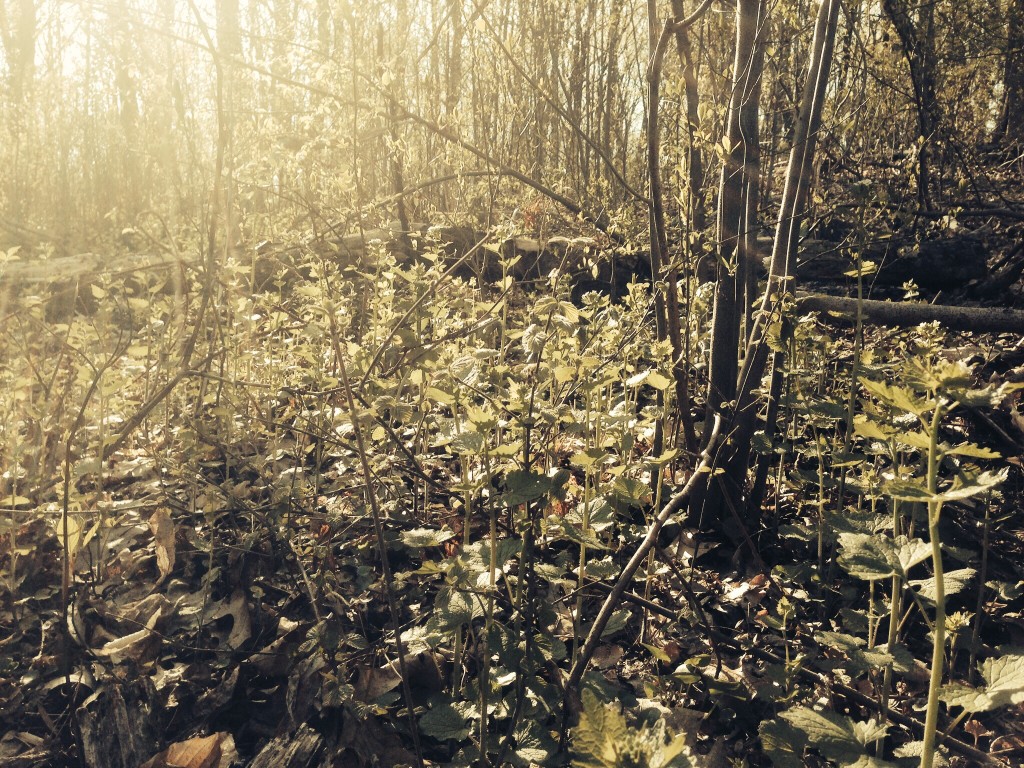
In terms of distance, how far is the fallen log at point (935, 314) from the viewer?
249 cm

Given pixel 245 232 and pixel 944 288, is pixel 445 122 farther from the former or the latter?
pixel 944 288

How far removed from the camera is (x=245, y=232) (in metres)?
3.51

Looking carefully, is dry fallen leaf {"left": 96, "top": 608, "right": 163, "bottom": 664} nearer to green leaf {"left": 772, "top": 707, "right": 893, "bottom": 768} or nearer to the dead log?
the dead log

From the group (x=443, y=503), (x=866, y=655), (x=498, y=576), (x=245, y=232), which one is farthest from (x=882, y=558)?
(x=245, y=232)

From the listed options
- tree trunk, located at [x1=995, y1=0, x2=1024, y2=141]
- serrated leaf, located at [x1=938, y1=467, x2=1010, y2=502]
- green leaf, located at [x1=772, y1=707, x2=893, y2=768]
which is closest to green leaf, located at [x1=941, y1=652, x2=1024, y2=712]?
green leaf, located at [x1=772, y1=707, x2=893, y2=768]

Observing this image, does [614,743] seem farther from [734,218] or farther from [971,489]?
[734,218]

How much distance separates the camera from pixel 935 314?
253 centimetres

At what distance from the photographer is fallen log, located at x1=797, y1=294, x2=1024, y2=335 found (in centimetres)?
249

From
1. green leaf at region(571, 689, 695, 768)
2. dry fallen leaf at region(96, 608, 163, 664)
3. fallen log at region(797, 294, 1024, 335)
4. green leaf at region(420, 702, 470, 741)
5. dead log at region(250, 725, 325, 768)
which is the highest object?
fallen log at region(797, 294, 1024, 335)

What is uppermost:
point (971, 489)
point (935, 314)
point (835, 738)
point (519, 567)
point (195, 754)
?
point (935, 314)

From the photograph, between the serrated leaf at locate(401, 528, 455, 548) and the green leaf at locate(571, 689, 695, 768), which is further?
the serrated leaf at locate(401, 528, 455, 548)

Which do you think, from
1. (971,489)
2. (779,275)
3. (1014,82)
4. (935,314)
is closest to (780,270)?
(779,275)

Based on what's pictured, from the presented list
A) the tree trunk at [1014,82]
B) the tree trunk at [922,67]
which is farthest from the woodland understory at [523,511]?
the tree trunk at [1014,82]

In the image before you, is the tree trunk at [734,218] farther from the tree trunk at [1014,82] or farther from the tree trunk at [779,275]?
the tree trunk at [1014,82]
